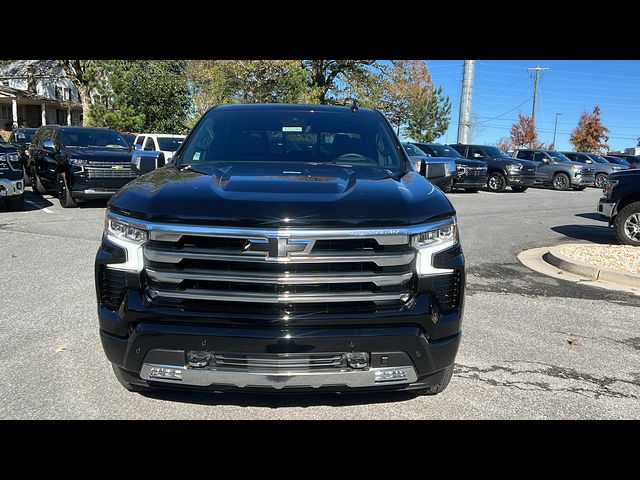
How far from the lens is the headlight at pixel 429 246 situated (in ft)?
9.09

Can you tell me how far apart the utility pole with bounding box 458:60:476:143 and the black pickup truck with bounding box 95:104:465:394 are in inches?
1075

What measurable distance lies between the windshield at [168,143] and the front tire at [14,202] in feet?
18.8

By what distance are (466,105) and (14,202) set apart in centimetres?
2339

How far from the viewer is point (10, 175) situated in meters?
11.0

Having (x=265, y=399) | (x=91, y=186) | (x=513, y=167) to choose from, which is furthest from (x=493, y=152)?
(x=265, y=399)

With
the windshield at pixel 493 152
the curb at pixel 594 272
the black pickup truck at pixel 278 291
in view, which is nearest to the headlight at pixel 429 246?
the black pickup truck at pixel 278 291

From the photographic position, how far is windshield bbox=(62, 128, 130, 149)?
1314 centimetres

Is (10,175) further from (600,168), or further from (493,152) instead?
(600,168)

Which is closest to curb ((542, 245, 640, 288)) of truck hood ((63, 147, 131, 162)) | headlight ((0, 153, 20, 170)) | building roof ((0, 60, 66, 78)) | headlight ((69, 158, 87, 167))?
truck hood ((63, 147, 131, 162))

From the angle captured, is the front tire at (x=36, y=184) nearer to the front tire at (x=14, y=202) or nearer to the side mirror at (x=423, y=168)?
the front tire at (x=14, y=202)
